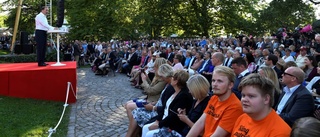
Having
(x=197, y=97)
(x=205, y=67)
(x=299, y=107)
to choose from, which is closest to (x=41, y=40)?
(x=205, y=67)

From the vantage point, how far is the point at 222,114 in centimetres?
293

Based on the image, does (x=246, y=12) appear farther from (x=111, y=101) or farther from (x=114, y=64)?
(x=111, y=101)

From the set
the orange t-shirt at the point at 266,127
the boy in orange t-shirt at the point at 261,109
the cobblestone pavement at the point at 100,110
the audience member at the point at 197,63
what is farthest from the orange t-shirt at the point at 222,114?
the audience member at the point at 197,63

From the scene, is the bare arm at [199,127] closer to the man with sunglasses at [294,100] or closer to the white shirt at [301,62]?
the man with sunglasses at [294,100]

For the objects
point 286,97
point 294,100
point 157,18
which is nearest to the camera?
point 294,100

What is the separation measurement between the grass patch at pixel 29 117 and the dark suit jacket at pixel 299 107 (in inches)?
142

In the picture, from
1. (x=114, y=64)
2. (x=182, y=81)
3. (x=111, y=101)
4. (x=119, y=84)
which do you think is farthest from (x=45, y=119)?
(x=114, y=64)

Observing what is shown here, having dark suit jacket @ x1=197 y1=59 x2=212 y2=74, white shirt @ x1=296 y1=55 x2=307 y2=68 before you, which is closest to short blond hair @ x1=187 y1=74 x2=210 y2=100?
white shirt @ x1=296 y1=55 x2=307 y2=68

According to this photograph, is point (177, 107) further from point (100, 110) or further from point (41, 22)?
point (41, 22)

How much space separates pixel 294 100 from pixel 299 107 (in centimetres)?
14

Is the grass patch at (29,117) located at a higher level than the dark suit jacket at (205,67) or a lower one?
lower

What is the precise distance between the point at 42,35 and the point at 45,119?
275cm

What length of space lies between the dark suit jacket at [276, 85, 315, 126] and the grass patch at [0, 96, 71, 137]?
362 cm

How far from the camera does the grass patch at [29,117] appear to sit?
5.26m
